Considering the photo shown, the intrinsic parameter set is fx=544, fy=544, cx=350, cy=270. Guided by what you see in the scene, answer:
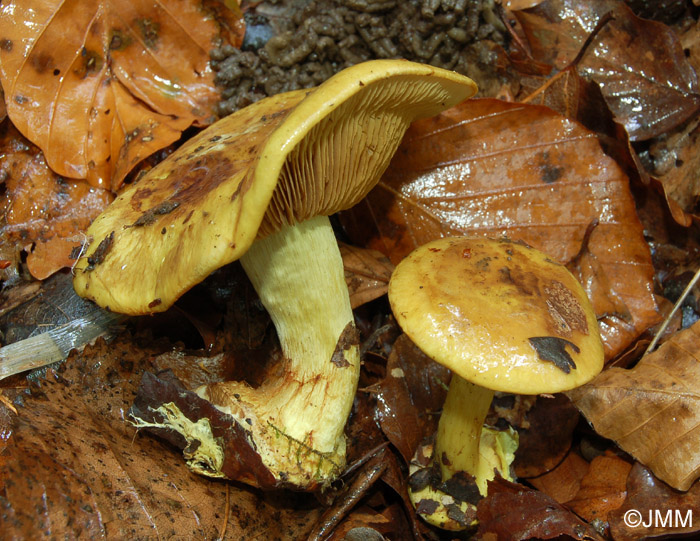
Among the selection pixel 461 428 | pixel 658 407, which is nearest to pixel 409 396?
pixel 461 428

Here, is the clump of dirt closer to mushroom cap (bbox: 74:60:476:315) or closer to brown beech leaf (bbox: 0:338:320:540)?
mushroom cap (bbox: 74:60:476:315)

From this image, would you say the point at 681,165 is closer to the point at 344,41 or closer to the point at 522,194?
the point at 522,194

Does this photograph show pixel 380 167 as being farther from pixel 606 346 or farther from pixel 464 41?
pixel 606 346

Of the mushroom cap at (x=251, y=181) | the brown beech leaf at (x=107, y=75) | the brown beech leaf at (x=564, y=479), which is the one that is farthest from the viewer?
the brown beech leaf at (x=107, y=75)

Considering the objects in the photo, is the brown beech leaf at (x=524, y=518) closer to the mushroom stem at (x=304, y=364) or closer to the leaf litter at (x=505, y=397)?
the leaf litter at (x=505, y=397)

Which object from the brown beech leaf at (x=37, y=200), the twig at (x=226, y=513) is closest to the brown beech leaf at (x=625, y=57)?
the brown beech leaf at (x=37, y=200)

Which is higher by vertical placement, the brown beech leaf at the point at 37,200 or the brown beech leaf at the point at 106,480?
the brown beech leaf at the point at 37,200

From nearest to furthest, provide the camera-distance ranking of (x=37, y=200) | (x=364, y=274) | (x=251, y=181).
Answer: (x=251, y=181) → (x=364, y=274) → (x=37, y=200)
